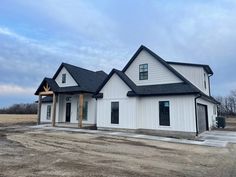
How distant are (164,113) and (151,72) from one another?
3634 mm

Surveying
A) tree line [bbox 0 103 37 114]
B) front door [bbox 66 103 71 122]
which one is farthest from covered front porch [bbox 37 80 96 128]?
tree line [bbox 0 103 37 114]

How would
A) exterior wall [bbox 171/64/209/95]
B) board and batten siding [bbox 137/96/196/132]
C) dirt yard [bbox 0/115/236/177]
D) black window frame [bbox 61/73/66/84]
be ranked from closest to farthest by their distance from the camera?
dirt yard [bbox 0/115/236/177] → board and batten siding [bbox 137/96/196/132] → exterior wall [bbox 171/64/209/95] → black window frame [bbox 61/73/66/84]

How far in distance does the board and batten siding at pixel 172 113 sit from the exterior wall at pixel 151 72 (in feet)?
5.32

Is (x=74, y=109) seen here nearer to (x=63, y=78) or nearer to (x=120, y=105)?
(x=63, y=78)

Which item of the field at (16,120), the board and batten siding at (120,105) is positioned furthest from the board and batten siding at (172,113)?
the field at (16,120)

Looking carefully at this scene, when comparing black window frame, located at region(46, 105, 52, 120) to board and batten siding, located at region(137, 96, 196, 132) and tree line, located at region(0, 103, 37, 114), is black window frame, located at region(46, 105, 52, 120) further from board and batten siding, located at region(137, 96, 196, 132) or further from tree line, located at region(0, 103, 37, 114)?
tree line, located at region(0, 103, 37, 114)

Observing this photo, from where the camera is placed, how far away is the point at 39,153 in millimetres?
8039

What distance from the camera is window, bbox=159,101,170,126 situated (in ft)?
47.5

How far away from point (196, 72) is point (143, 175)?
48.2 feet

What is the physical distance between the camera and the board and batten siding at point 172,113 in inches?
536

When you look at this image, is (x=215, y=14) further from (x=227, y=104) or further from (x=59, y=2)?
(x=227, y=104)

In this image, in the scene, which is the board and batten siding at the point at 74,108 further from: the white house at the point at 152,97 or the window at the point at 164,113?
the window at the point at 164,113

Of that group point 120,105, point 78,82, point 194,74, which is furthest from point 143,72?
point 78,82

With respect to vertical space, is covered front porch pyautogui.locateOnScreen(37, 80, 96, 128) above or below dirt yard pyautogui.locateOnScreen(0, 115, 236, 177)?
above
